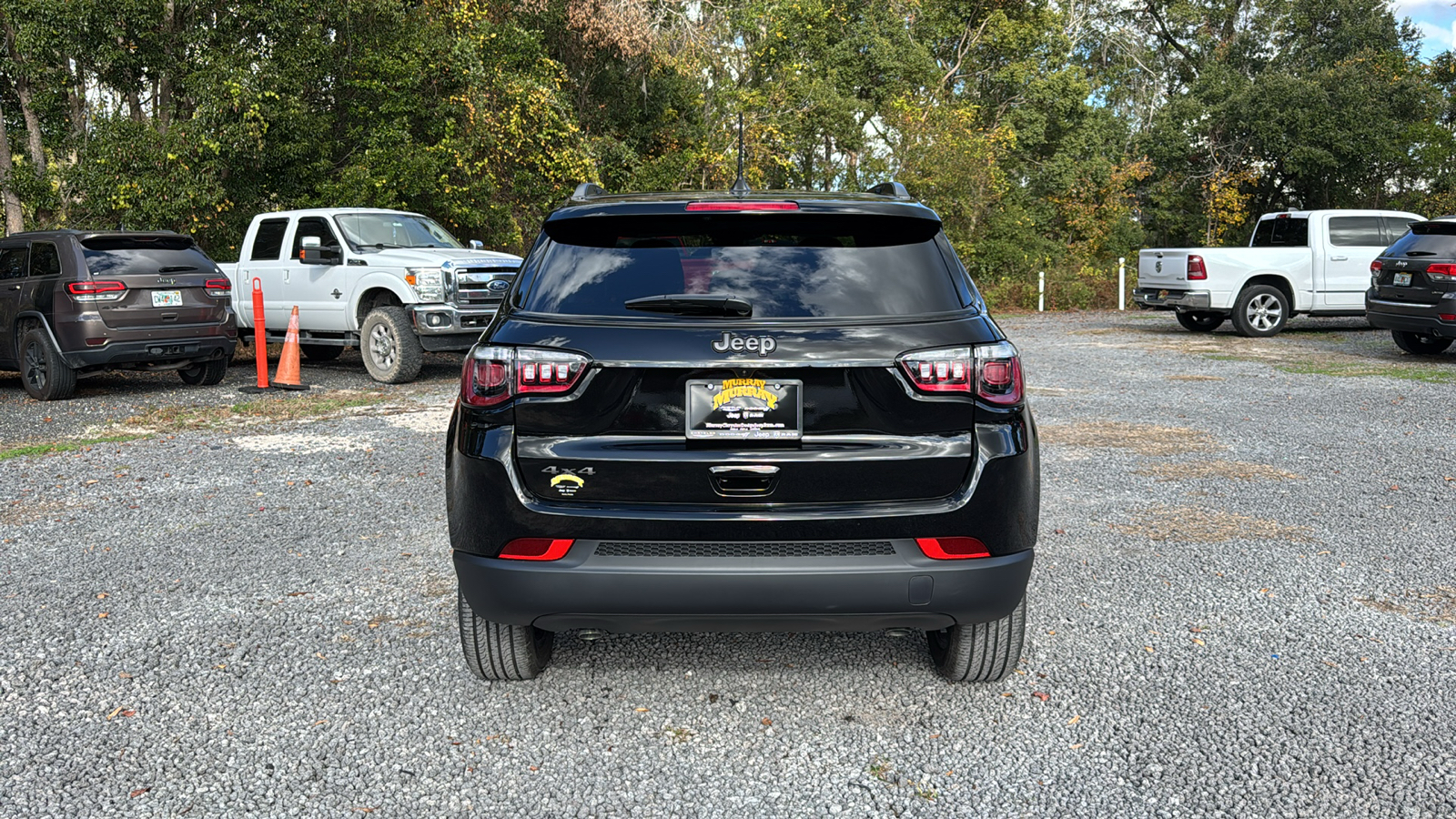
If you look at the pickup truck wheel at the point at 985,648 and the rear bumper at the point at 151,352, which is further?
the rear bumper at the point at 151,352

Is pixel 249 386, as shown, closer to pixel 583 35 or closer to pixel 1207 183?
pixel 583 35

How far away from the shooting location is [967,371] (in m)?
3.47

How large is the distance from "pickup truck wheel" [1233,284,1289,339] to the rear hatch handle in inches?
685

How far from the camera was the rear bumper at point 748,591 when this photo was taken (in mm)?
3398

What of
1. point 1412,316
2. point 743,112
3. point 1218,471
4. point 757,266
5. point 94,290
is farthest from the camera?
point 743,112

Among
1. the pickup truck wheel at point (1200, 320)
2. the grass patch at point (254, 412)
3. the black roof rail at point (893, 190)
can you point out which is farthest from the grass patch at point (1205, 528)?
the pickup truck wheel at point (1200, 320)

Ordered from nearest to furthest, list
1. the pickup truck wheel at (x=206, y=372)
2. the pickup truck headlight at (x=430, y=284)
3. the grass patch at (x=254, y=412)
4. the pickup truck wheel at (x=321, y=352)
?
the grass patch at (x=254, y=412) → the pickup truck headlight at (x=430, y=284) → the pickup truck wheel at (x=206, y=372) → the pickup truck wheel at (x=321, y=352)

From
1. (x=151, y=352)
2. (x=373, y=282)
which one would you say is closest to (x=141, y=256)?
(x=151, y=352)

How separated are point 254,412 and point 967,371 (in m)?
9.49

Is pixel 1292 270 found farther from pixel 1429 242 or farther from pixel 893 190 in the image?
pixel 893 190

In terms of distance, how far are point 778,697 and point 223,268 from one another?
44.4 ft

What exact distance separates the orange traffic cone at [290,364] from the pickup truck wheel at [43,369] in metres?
2.04

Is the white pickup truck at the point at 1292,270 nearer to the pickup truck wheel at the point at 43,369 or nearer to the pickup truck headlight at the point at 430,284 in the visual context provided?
the pickup truck headlight at the point at 430,284

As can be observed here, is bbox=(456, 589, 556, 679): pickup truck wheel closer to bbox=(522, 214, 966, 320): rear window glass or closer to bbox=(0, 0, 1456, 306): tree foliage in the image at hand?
bbox=(522, 214, 966, 320): rear window glass
